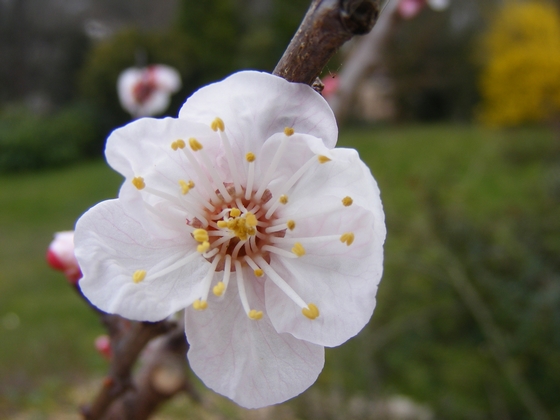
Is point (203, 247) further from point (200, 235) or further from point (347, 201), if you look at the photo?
point (347, 201)

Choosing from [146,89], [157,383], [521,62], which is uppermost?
[157,383]

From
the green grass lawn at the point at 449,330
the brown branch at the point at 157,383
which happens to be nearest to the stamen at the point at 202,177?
the brown branch at the point at 157,383

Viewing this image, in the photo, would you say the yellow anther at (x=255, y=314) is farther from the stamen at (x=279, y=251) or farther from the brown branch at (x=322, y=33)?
the brown branch at (x=322, y=33)

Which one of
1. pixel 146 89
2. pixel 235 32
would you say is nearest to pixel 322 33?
pixel 146 89

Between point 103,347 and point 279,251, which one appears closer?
point 279,251

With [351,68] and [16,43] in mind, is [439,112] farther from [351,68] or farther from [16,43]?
[351,68]

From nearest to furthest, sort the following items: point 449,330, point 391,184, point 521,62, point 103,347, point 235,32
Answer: point 103,347 → point 449,330 → point 391,184 → point 521,62 → point 235,32

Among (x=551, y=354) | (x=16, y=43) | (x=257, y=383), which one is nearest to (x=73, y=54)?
(x=16, y=43)
